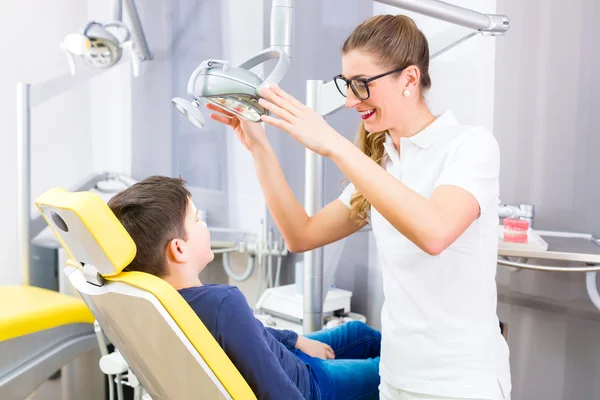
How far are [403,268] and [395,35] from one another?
1.48 ft

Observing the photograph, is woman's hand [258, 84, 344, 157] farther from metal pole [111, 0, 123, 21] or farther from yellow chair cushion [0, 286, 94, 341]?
metal pole [111, 0, 123, 21]

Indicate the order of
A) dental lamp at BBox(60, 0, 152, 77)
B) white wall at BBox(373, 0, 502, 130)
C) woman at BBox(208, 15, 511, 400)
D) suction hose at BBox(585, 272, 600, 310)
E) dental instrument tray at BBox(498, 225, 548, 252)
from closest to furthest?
woman at BBox(208, 15, 511, 400) → dental instrument tray at BBox(498, 225, 548, 252) → suction hose at BBox(585, 272, 600, 310) → white wall at BBox(373, 0, 502, 130) → dental lamp at BBox(60, 0, 152, 77)

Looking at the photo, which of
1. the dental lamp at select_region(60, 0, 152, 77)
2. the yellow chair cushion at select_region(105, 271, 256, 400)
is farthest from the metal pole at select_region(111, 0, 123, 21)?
the yellow chair cushion at select_region(105, 271, 256, 400)

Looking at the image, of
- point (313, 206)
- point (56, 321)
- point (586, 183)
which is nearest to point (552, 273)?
point (586, 183)

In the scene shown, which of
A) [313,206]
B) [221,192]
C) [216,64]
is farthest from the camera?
[221,192]

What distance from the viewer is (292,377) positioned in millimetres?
1170

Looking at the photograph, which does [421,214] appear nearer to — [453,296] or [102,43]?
[453,296]

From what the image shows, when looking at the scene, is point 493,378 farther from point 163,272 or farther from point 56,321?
point 56,321

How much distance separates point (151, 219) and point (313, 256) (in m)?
0.59

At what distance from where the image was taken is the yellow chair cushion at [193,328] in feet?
2.93

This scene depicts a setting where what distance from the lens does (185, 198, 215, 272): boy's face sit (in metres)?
1.12

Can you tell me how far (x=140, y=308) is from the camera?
0.89 m

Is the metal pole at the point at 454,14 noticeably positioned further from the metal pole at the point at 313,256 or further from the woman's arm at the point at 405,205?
the metal pole at the point at 313,256

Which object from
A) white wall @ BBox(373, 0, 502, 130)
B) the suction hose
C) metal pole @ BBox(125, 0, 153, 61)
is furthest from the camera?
metal pole @ BBox(125, 0, 153, 61)
